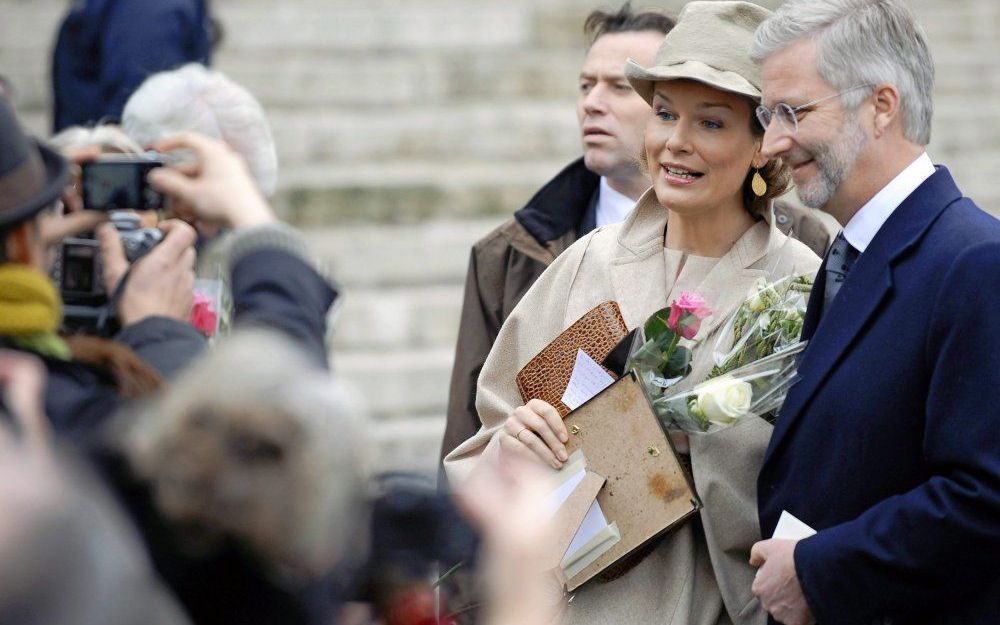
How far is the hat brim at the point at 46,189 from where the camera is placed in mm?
2094

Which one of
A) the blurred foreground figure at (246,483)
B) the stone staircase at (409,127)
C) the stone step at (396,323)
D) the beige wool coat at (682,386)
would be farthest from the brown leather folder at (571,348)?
the stone step at (396,323)

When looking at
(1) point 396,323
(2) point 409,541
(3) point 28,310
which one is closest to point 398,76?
(1) point 396,323

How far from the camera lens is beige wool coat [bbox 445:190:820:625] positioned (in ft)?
Answer: 10.6

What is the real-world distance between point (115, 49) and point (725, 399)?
3.89 meters

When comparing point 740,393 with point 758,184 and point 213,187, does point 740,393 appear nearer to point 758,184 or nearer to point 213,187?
point 758,184

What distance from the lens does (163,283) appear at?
2.59 meters

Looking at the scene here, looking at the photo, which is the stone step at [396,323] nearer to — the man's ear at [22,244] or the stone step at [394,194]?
the stone step at [394,194]

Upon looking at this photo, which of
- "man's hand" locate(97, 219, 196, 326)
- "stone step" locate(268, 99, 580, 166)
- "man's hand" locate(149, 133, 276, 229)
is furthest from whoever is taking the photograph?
"stone step" locate(268, 99, 580, 166)

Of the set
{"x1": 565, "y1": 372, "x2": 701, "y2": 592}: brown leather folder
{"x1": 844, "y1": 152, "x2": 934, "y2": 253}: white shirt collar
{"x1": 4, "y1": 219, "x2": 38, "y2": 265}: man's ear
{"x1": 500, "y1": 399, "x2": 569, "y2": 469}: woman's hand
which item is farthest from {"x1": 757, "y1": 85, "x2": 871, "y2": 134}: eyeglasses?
{"x1": 4, "y1": 219, "x2": 38, "y2": 265}: man's ear

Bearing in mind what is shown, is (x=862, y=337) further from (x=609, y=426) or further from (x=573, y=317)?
(x=573, y=317)

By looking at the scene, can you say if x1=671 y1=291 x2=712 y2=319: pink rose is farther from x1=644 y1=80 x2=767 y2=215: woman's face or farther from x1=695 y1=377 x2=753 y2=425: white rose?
x1=644 y1=80 x2=767 y2=215: woman's face

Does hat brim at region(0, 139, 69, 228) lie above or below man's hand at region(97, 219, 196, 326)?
above

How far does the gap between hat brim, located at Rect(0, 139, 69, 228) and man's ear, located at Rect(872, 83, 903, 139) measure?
1.56m

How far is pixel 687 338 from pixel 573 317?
0.40 metres
